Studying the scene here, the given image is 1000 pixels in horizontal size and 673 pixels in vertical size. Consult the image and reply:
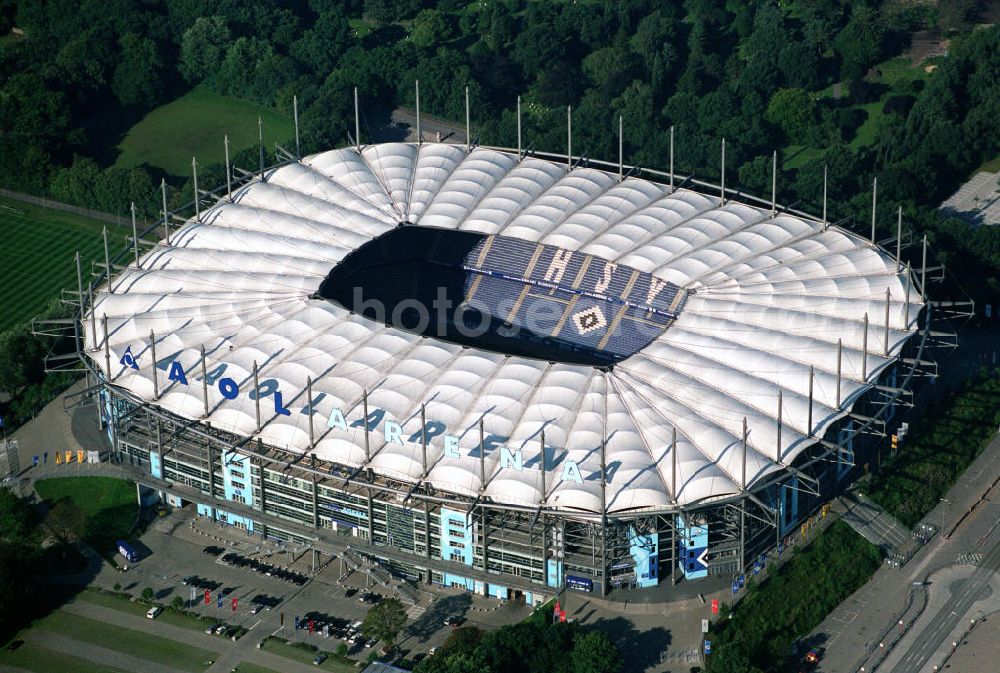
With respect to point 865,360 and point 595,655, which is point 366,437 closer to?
point 595,655

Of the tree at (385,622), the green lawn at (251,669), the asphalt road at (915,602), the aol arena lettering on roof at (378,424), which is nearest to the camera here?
the green lawn at (251,669)

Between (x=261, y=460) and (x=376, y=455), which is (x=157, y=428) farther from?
(x=376, y=455)

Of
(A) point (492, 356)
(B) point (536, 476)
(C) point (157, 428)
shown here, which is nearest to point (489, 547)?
(B) point (536, 476)

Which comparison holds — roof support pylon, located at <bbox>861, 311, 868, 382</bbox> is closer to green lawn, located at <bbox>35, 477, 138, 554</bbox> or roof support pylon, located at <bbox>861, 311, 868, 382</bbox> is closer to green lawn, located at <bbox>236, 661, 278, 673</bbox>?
green lawn, located at <bbox>236, 661, 278, 673</bbox>

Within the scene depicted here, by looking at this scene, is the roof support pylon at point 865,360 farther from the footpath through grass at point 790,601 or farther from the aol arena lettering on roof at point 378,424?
the aol arena lettering on roof at point 378,424

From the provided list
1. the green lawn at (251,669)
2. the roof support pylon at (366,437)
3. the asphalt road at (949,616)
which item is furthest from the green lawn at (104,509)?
the asphalt road at (949,616)

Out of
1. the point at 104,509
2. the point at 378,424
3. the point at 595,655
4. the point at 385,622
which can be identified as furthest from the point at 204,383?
the point at 595,655
